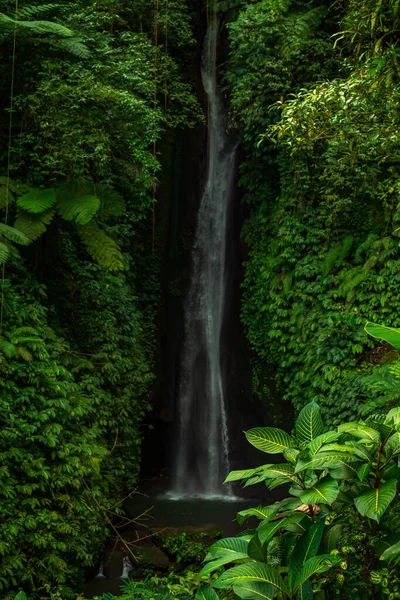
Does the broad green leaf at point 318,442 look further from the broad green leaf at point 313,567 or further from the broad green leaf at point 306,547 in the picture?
the broad green leaf at point 313,567

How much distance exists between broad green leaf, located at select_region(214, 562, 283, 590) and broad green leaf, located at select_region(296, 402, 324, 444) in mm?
760

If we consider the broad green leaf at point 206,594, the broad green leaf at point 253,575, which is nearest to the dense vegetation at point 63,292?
the broad green leaf at point 206,594

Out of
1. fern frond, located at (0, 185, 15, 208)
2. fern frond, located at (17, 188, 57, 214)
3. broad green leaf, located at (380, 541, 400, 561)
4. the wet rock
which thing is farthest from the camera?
the wet rock

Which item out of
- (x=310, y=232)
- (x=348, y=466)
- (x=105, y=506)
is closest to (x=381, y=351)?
(x=310, y=232)

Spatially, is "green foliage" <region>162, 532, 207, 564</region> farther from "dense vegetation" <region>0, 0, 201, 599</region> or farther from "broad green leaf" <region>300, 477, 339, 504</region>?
"broad green leaf" <region>300, 477, 339, 504</region>

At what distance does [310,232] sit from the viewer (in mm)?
11203

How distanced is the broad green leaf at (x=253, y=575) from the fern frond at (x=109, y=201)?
5643 mm

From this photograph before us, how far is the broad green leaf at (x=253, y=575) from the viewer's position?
3.02 metres

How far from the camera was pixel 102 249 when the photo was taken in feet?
25.6

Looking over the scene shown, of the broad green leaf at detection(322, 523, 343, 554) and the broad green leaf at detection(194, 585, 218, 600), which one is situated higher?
the broad green leaf at detection(322, 523, 343, 554)

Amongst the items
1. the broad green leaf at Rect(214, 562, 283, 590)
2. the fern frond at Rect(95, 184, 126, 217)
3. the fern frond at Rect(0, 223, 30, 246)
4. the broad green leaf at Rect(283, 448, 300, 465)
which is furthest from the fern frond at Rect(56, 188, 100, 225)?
the broad green leaf at Rect(214, 562, 283, 590)

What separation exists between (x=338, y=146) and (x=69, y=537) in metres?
6.66

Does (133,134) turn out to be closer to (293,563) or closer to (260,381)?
(260,381)

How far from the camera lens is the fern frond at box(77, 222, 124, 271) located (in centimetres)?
776
